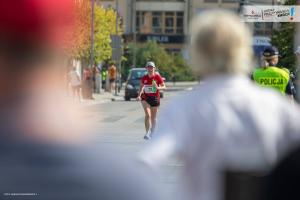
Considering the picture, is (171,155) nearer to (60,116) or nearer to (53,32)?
(60,116)

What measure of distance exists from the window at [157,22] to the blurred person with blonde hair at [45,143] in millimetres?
95930

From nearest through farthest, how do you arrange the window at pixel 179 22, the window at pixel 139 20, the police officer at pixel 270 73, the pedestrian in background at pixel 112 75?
the police officer at pixel 270 73 < the pedestrian in background at pixel 112 75 < the window at pixel 179 22 < the window at pixel 139 20

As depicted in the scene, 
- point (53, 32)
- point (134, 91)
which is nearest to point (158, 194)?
point (53, 32)

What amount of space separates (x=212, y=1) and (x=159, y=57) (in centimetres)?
2330

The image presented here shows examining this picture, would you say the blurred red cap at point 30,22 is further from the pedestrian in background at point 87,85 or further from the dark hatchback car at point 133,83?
the dark hatchback car at point 133,83

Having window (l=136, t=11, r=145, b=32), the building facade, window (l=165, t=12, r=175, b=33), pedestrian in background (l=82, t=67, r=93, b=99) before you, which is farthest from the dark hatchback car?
window (l=136, t=11, r=145, b=32)

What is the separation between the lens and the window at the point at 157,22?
332ft

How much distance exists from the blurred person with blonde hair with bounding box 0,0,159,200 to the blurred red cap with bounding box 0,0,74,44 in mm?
43

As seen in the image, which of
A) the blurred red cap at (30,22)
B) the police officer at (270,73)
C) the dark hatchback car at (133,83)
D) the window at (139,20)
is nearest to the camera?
the blurred red cap at (30,22)

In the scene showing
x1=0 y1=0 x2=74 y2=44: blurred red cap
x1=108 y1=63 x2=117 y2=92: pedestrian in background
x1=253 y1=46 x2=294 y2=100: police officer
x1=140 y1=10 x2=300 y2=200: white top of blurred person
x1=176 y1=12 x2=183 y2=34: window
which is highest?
x1=0 y1=0 x2=74 y2=44: blurred red cap

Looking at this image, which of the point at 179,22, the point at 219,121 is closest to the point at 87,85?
the point at 219,121

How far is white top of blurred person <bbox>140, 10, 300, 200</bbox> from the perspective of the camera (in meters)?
3.80

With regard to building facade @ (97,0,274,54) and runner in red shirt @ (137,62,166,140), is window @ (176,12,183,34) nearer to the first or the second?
building facade @ (97,0,274,54)

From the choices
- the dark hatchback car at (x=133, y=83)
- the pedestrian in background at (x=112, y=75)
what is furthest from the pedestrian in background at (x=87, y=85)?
the pedestrian in background at (x=112, y=75)
